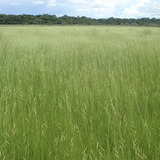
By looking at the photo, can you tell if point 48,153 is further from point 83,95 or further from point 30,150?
point 83,95

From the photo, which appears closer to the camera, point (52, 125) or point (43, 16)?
point (52, 125)

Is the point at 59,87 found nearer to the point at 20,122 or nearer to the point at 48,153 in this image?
the point at 20,122

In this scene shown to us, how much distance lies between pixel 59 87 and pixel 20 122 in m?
0.85

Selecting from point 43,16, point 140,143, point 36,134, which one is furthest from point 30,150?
point 43,16

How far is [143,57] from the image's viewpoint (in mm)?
4039

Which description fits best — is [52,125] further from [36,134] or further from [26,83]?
[26,83]

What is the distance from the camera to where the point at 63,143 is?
4.42 feet

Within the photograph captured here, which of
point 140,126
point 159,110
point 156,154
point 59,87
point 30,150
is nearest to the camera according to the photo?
point 156,154

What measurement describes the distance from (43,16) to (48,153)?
3828 centimetres

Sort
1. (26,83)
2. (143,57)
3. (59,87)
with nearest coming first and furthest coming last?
(59,87), (26,83), (143,57)

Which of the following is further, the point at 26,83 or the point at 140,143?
the point at 26,83

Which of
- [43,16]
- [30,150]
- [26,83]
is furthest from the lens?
[43,16]

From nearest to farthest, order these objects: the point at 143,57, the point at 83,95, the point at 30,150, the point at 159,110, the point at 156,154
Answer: the point at 156,154 < the point at 30,150 < the point at 159,110 < the point at 83,95 < the point at 143,57

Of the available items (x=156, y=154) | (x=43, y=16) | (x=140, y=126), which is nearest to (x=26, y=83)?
(x=140, y=126)
